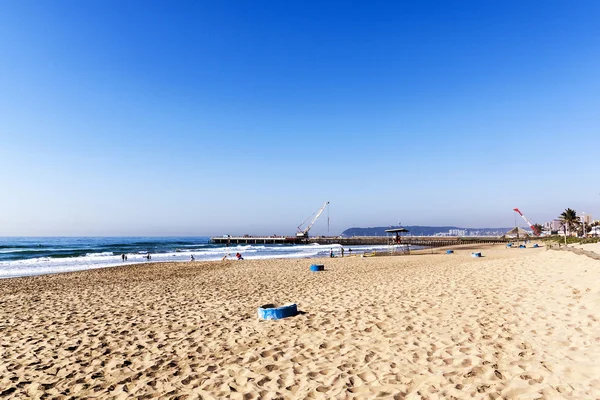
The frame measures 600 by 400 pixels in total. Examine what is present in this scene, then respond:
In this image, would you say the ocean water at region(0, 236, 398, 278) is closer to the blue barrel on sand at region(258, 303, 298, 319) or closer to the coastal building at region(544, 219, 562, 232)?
the blue barrel on sand at region(258, 303, 298, 319)

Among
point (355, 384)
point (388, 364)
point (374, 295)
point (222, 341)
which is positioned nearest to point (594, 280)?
point (374, 295)

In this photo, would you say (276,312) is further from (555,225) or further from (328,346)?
(555,225)

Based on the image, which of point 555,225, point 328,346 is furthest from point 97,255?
point 555,225

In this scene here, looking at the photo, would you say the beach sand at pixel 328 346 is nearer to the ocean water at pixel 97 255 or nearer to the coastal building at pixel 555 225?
the ocean water at pixel 97 255

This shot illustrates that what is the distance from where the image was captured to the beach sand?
5.09 metres

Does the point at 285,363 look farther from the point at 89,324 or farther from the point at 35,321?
the point at 35,321

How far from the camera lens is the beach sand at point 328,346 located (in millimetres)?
5094

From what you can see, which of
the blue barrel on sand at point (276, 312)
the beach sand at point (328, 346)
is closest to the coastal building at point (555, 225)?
the beach sand at point (328, 346)

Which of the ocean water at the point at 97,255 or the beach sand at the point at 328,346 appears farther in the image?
the ocean water at the point at 97,255

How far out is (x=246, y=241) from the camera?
125938 millimetres

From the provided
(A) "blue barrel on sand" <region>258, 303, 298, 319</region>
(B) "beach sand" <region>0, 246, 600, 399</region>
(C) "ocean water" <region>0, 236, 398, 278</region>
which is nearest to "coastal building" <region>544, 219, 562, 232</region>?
(C) "ocean water" <region>0, 236, 398, 278</region>

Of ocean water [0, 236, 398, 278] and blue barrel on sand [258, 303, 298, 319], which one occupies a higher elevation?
blue barrel on sand [258, 303, 298, 319]

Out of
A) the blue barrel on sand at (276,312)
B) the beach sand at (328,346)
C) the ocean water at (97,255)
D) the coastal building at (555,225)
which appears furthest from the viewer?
the coastal building at (555,225)

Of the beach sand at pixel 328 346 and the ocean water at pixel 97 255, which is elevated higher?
the beach sand at pixel 328 346
